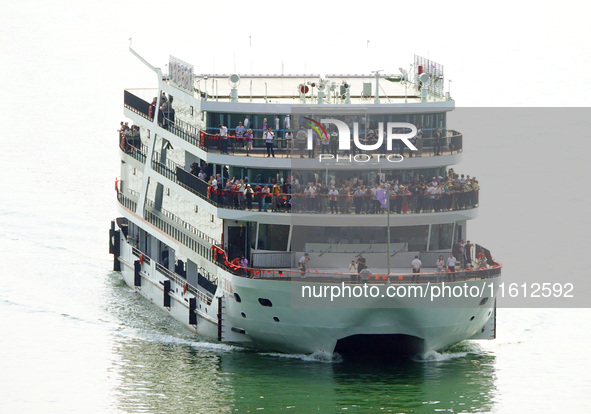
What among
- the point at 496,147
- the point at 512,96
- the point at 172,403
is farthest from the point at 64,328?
the point at 512,96

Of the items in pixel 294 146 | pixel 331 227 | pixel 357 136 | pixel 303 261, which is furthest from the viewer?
pixel 294 146

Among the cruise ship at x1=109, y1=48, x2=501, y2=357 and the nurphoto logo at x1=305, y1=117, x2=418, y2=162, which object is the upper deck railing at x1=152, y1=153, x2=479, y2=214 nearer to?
the cruise ship at x1=109, y1=48, x2=501, y2=357

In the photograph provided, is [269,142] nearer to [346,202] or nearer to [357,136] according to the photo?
[357,136]

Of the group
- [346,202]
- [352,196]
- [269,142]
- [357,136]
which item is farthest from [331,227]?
[269,142]

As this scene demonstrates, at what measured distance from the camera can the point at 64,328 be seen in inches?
2911

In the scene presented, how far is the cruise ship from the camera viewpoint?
66500mm

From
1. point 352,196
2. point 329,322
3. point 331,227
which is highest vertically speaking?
point 352,196

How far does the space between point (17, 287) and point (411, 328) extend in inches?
853

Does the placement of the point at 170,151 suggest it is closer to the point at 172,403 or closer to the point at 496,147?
the point at 172,403

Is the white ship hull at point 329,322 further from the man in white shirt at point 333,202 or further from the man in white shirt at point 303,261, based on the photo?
the man in white shirt at point 333,202

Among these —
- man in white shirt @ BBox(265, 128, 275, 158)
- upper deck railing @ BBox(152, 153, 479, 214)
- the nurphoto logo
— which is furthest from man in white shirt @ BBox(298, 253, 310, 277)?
man in white shirt @ BBox(265, 128, 275, 158)

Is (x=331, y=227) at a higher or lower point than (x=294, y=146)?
lower

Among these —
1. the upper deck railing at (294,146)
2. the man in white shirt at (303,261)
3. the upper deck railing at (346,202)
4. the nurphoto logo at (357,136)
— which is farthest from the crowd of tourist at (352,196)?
the man in white shirt at (303,261)

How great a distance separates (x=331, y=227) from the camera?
69.4 m
